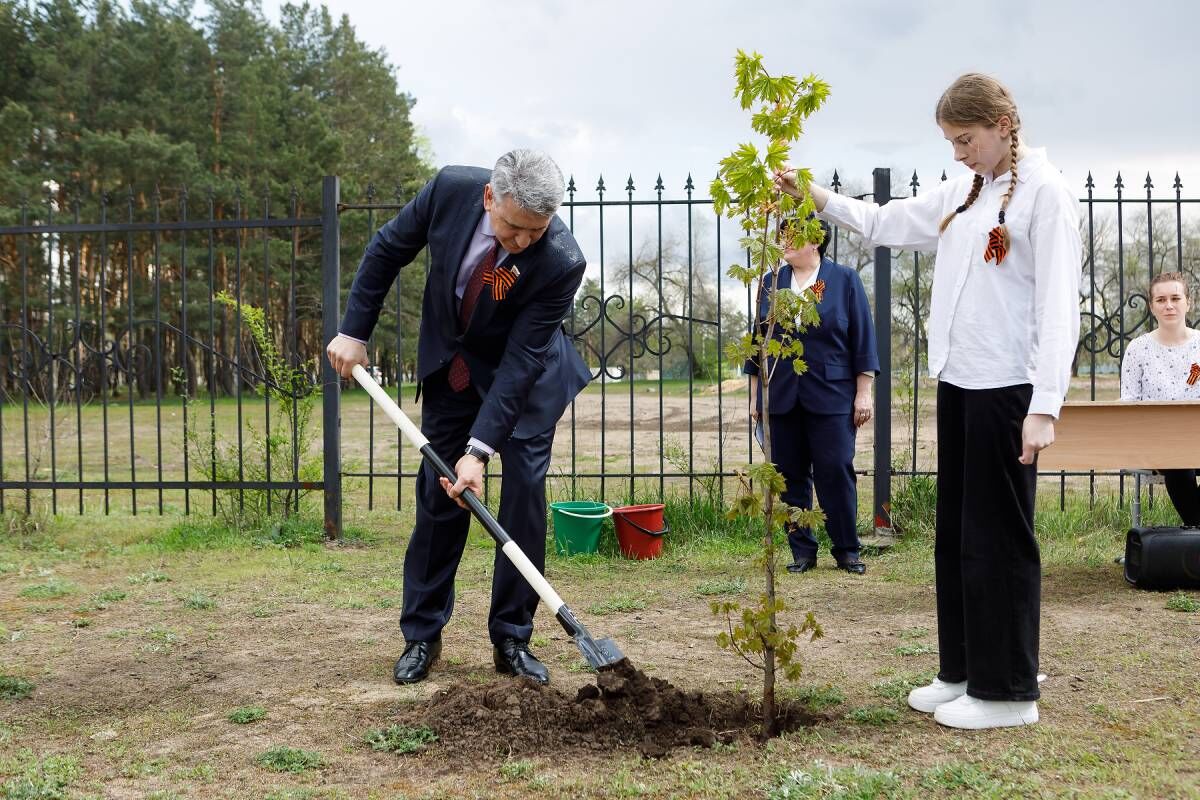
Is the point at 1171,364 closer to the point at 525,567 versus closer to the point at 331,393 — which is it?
the point at 525,567

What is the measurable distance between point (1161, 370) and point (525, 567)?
3818 millimetres

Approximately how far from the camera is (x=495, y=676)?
3.64 meters

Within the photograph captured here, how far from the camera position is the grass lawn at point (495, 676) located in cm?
265

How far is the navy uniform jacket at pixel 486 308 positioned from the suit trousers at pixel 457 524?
0.09 metres

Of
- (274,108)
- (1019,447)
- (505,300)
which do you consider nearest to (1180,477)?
(1019,447)

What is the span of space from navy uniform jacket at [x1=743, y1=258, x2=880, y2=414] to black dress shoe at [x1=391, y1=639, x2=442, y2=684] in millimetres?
2370

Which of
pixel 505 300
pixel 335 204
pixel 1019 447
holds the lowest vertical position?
pixel 1019 447

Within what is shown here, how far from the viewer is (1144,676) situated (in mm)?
3490

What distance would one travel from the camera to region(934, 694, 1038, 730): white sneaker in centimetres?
293

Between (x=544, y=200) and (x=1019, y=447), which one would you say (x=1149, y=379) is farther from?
(x=544, y=200)

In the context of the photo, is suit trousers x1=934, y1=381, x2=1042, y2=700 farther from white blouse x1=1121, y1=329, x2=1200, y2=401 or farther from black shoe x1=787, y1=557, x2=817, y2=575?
white blouse x1=1121, y1=329, x2=1200, y2=401

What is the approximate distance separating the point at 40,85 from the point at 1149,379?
24.2 meters

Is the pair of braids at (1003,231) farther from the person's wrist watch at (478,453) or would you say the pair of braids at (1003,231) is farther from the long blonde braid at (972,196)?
the person's wrist watch at (478,453)

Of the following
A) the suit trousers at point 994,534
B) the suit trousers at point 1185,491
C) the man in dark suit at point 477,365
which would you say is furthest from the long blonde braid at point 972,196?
the suit trousers at point 1185,491
